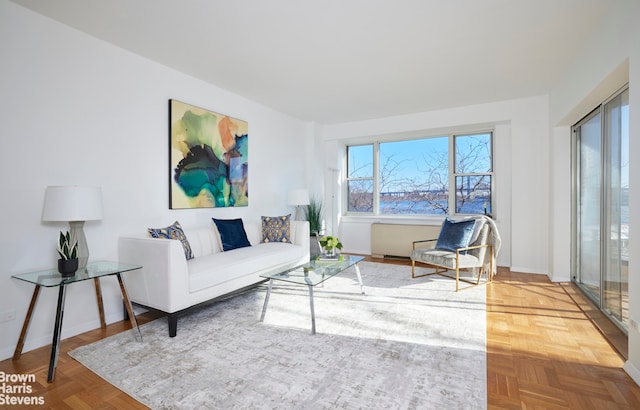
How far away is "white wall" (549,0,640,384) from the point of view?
2.07 m

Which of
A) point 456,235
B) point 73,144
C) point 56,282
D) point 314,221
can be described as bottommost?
point 56,282

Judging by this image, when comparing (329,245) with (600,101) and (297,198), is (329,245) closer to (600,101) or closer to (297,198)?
(297,198)

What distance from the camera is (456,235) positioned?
4.42 m

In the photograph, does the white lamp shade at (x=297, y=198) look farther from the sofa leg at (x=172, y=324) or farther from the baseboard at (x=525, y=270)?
the baseboard at (x=525, y=270)

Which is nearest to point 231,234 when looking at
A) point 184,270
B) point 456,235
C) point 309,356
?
point 184,270

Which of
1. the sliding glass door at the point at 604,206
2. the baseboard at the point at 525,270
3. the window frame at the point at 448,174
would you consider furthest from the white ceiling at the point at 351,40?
the baseboard at the point at 525,270

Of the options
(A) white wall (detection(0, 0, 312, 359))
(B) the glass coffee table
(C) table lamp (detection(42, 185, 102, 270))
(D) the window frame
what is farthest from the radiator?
(C) table lamp (detection(42, 185, 102, 270))

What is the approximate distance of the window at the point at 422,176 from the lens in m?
5.80

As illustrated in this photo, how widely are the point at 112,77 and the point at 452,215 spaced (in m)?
5.60

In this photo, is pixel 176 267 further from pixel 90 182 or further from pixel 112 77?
pixel 112 77

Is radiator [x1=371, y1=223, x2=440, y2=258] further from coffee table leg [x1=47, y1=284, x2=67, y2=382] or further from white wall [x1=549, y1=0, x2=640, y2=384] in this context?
coffee table leg [x1=47, y1=284, x2=67, y2=382]

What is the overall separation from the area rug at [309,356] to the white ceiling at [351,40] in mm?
2695

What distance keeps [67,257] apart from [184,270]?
845 millimetres

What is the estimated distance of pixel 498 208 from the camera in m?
5.44
